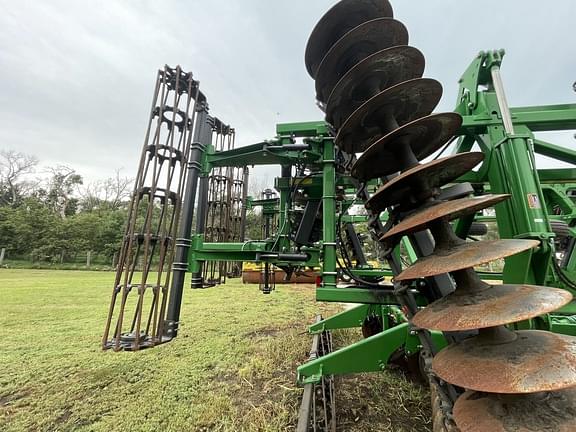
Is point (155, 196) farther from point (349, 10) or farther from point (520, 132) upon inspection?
point (520, 132)

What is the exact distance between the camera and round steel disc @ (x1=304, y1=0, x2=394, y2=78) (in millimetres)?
1558

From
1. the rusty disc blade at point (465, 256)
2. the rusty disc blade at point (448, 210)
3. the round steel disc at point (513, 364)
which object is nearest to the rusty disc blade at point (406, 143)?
the rusty disc blade at point (448, 210)

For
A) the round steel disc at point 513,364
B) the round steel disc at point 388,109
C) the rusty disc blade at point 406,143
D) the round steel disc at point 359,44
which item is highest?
the round steel disc at point 359,44

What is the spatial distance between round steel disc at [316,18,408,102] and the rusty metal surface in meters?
0.86

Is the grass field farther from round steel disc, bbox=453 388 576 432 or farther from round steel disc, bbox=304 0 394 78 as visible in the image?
round steel disc, bbox=304 0 394 78

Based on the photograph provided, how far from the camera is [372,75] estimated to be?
59.2 inches

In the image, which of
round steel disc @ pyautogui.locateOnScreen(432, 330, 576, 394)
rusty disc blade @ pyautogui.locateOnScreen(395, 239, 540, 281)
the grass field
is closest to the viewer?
round steel disc @ pyautogui.locateOnScreen(432, 330, 576, 394)

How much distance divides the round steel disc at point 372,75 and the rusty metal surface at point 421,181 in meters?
0.65

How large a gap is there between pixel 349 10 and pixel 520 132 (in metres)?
1.43

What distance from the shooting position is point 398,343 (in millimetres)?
2084

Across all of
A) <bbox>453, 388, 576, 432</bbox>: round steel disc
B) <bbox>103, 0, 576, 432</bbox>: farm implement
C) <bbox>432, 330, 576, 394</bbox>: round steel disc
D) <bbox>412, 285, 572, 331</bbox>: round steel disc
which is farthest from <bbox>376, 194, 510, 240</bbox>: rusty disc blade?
<bbox>453, 388, 576, 432</bbox>: round steel disc

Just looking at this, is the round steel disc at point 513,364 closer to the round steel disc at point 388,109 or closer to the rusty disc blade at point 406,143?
the rusty disc blade at point 406,143

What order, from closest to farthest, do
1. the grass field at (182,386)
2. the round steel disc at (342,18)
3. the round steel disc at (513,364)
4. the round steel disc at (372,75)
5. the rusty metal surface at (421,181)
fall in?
the round steel disc at (513,364) < the rusty metal surface at (421,181) < the round steel disc at (372,75) < the round steel disc at (342,18) < the grass field at (182,386)

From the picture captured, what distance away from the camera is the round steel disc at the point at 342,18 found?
156 cm
